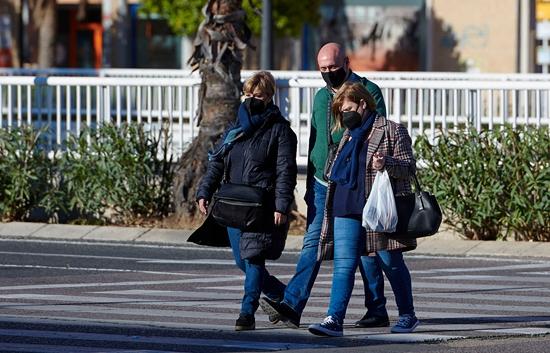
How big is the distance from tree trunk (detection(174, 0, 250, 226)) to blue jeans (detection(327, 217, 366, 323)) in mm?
8466

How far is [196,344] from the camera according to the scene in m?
10.6

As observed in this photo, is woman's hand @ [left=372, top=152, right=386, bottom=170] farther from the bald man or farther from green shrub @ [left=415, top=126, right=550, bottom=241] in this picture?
green shrub @ [left=415, top=126, right=550, bottom=241]

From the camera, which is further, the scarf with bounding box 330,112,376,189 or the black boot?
the black boot

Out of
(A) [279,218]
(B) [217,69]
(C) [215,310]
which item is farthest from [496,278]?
(B) [217,69]

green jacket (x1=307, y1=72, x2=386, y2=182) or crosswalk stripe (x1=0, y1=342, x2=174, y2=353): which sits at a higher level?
green jacket (x1=307, y1=72, x2=386, y2=182)

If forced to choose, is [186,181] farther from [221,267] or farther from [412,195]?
[412,195]

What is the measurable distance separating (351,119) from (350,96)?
0.15 m

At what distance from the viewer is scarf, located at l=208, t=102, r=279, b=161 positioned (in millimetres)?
11188

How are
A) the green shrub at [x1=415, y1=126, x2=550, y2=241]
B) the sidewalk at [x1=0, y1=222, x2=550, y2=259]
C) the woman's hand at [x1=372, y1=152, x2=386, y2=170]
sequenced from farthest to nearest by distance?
the green shrub at [x1=415, y1=126, x2=550, y2=241] < the sidewalk at [x1=0, y1=222, x2=550, y2=259] < the woman's hand at [x1=372, y1=152, x2=386, y2=170]

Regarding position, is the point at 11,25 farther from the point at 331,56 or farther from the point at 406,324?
the point at 406,324

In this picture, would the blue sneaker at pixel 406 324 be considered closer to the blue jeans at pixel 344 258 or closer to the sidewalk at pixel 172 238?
the blue jeans at pixel 344 258

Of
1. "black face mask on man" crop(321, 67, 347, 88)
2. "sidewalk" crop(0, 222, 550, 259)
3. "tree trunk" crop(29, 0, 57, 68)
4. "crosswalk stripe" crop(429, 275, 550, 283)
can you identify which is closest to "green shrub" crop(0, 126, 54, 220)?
"sidewalk" crop(0, 222, 550, 259)

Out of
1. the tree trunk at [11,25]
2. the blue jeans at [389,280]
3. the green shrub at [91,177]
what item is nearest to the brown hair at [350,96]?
the blue jeans at [389,280]

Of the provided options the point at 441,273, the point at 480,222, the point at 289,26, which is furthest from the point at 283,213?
the point at 289,26
